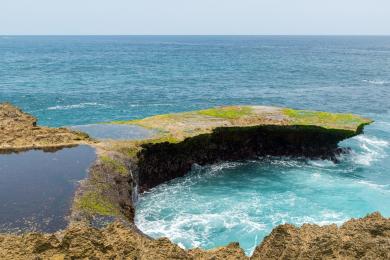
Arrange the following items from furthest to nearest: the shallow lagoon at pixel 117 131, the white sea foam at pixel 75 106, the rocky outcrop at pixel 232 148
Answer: the white sea foam at pixel 75 106 < the shallow lagoon at pixel 117 131 < the rocky outcrop at pixel 232 148

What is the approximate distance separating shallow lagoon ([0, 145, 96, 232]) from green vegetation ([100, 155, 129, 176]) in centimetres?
83

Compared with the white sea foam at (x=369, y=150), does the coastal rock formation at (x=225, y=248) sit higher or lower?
higher

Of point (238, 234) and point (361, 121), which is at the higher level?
point (361, 121)

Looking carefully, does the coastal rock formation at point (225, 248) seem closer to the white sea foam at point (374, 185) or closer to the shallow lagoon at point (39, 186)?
the shallow lagoon at point (39, 186)

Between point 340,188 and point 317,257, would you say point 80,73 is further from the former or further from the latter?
point 317,257

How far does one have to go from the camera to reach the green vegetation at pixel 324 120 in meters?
40.7

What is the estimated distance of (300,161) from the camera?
132 feet

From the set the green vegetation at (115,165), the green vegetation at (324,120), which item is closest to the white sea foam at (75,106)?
the green vegetation at (324,120)

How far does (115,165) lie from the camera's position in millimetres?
28922

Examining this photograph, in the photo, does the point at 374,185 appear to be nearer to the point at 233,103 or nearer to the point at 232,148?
the point at 232,148

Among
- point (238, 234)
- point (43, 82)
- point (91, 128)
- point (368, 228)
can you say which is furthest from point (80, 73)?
point (368, 228)

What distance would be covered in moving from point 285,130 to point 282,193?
8.47 metres

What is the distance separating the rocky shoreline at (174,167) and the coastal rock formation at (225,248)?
0.09ft

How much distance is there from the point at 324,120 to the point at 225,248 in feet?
106
